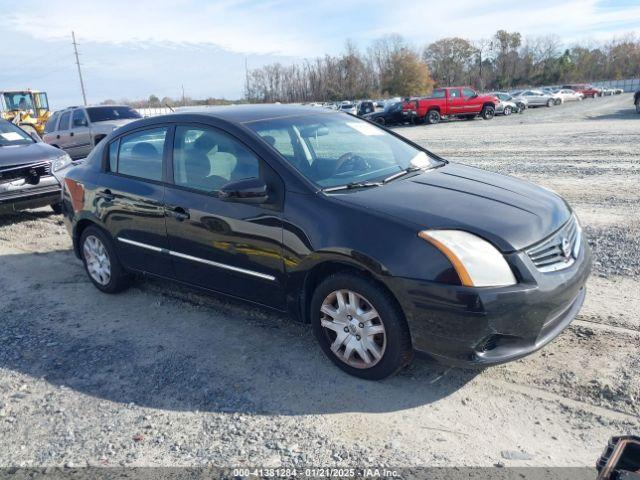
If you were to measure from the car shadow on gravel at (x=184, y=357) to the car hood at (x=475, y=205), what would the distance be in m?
1.02

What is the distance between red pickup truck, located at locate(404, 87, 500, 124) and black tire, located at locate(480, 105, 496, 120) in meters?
0.18

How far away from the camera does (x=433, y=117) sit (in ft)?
95.7

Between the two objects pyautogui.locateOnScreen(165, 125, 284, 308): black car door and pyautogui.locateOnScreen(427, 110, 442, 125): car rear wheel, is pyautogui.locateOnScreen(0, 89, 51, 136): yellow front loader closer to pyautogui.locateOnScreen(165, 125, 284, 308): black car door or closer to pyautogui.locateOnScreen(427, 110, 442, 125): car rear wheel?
pyautogui.locateOnScreen(427, 110, 442, 125): car rear wheel

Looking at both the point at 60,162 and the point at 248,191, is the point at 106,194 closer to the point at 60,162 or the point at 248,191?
the point at 248,191

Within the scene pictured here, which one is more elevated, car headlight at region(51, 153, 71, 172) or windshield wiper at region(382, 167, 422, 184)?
windshield wiper at region(382, 167, 422, 184)

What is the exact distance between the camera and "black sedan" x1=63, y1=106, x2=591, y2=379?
297 centimetres

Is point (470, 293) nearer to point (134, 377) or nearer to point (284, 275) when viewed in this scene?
point (284, 275)

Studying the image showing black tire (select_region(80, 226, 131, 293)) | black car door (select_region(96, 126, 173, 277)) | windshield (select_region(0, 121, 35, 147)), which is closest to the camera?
black car door (select_region(96, 126, 173, 277))

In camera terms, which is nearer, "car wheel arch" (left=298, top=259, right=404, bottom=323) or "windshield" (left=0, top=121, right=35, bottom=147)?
"car wheel arch" (left=298, top=259, right=404, bottom=323)

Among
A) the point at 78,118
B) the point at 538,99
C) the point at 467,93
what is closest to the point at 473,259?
the point at 78,118

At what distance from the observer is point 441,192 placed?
11.8 ft

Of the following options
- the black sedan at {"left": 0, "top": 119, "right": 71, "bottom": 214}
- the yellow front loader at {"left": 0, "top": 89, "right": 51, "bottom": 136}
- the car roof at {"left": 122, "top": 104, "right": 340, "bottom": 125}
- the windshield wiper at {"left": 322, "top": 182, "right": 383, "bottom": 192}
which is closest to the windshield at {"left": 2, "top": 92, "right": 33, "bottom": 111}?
the yellow front loader at {"left": 0, "top": 89, "right": 51, "bottom": 136}

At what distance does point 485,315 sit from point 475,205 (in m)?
0.80

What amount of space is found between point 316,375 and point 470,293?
123cm
